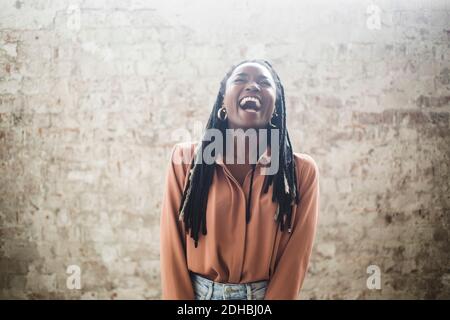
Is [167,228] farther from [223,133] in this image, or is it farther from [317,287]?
[317,287]

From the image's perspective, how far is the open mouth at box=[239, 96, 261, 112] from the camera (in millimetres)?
1967

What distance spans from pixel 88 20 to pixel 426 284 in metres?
3.15

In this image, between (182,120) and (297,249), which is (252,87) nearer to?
(297,249)

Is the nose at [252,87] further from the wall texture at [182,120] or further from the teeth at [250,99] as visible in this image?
the wall texture at [182,120]

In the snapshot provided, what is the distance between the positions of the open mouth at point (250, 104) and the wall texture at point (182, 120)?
940mm

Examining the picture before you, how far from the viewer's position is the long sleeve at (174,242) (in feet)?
6.54

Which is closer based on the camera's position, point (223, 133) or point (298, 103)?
point (223, 133)

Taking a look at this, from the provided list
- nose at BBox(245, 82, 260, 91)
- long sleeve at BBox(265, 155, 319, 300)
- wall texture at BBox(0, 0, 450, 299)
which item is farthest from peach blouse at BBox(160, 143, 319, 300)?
wall texture at BBox(0, 0, 450, 299)

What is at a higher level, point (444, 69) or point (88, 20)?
point (88, 20)

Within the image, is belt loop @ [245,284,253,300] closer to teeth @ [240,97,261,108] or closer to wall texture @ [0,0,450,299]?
teeth @ [240,97,261,108]

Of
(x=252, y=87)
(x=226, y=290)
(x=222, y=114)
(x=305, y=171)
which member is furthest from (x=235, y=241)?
(x=252, y=87)

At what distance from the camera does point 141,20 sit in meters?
2.89

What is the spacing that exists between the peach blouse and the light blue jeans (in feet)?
0.08
